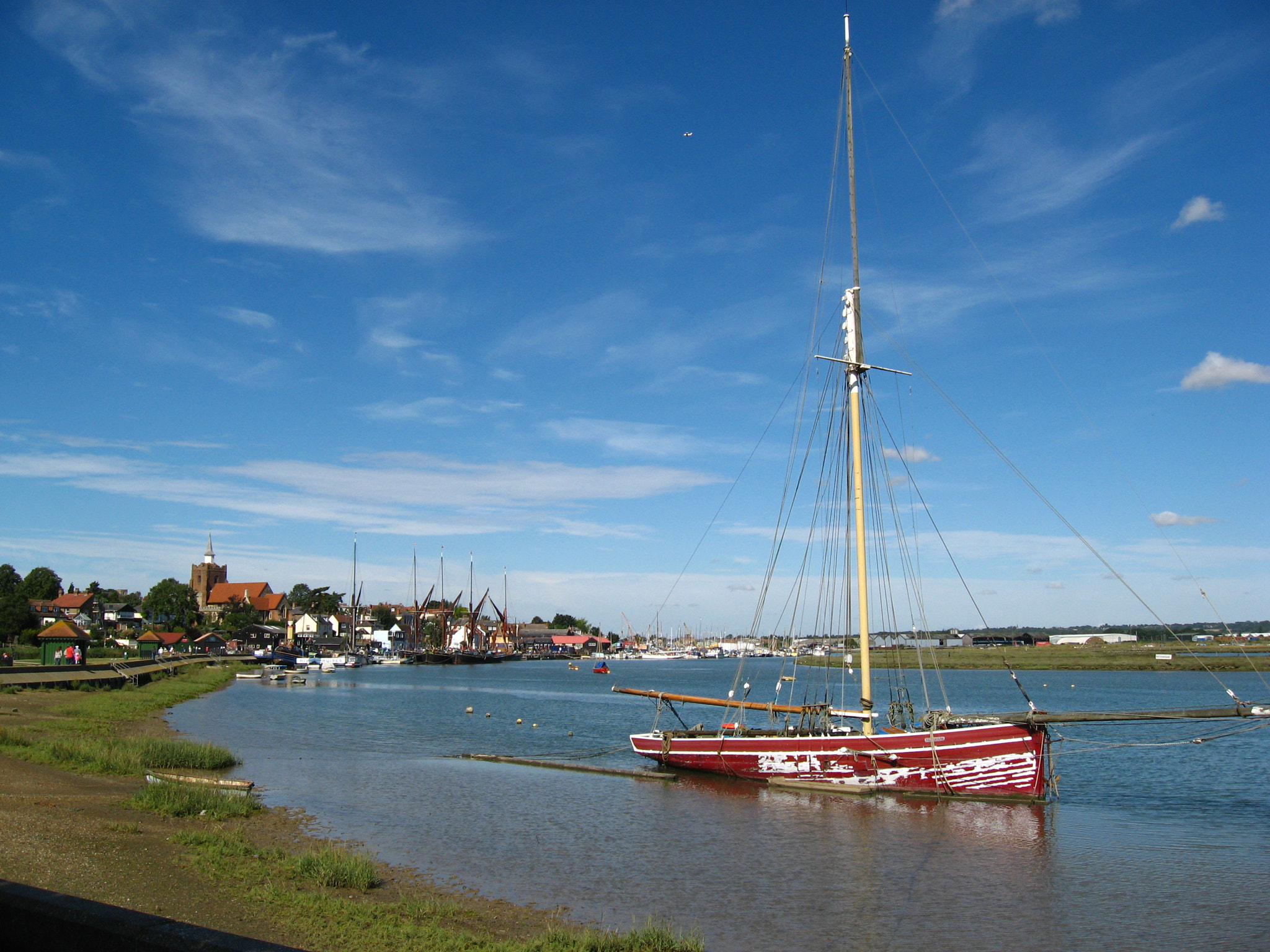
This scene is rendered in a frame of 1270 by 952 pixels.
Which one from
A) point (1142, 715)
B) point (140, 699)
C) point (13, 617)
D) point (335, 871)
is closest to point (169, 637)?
point (13, 617)

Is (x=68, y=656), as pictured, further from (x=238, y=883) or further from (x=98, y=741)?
(x=238, y=883)

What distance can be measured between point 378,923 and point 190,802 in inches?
462

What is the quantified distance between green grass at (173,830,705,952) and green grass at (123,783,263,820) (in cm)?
535

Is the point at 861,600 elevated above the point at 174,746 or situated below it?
above

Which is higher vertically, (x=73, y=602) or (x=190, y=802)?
(x=73, y=602)

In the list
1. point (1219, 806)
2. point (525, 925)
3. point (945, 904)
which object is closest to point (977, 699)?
point (1219, 806)

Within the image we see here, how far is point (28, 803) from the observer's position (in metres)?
20.8

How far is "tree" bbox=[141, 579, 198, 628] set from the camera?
166 meters

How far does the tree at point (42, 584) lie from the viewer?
16145 centimetres

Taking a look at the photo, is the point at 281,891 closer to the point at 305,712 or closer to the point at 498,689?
the point at 305,712

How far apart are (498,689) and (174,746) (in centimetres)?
7416

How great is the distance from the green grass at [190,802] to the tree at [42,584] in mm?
168550

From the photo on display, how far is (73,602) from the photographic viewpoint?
505 ft

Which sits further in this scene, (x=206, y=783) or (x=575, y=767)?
(x=575, y=767)
